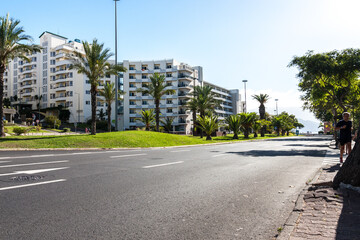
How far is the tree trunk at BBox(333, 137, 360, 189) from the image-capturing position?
17.0ft

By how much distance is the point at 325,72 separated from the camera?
890 inches

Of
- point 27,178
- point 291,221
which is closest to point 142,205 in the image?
point 291,221

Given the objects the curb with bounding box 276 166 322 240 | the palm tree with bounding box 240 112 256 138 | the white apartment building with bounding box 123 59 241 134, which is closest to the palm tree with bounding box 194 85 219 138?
the palm tree with bounding box 240 112 256 138

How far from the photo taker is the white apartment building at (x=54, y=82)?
80.7 metres

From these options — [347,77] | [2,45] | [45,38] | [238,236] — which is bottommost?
[238,236]

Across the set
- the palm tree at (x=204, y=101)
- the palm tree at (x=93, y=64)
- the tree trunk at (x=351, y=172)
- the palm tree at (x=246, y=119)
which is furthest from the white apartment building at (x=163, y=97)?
the tree trunk at (x=351, y=172)

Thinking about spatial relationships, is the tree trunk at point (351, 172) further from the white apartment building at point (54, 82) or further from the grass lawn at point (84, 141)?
the white apartment building at point (54, 82)

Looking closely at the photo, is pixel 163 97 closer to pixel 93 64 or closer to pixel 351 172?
pixel 93 64

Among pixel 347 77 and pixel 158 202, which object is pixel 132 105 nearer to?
pixel 347 77

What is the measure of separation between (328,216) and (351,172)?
1883mm

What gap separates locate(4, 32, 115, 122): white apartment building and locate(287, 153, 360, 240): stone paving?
7670 cm

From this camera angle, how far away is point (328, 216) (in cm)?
388

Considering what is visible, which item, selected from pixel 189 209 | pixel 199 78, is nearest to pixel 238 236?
pixel 189 209

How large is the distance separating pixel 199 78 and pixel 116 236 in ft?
306
